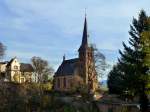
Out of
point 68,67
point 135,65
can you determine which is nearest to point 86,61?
point 68,67

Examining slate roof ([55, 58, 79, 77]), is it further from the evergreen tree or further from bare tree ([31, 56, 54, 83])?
the evergreen tree

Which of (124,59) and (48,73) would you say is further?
(48,73)

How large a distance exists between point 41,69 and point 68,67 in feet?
70.5

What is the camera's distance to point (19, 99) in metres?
62.5

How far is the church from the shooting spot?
80.7m

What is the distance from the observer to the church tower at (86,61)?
80375 millimetres

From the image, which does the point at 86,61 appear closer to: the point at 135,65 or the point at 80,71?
the point at 80,71

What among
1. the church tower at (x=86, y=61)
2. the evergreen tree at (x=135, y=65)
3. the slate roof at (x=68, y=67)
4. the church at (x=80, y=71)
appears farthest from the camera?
the slate roof at (x=68, y=67)

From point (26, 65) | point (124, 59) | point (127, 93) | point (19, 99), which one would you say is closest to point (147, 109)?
point (127, 93)

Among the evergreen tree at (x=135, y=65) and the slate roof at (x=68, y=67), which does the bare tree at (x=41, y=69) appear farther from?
the evergreen tree at (x=135, y=65)

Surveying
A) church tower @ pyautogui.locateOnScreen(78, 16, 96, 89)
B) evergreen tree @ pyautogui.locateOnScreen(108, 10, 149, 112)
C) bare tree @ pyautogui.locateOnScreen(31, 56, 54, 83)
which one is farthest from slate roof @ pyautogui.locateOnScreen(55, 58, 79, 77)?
evergreen tree @ pyautogui.locateOnScreen(108, 10, 149, 112)

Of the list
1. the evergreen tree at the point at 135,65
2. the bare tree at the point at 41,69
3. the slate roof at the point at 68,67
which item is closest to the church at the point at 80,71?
the slate roof at the point at 68,67

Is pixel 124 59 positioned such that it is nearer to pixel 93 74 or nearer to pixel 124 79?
pixel 124 79

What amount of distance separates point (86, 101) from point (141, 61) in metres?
14.6
